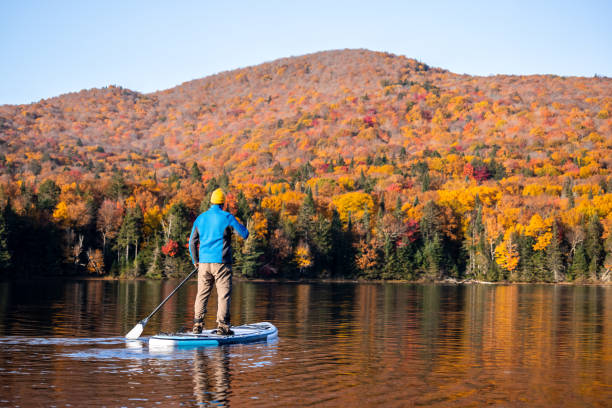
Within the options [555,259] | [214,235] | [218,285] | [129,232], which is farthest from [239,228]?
[555,259]

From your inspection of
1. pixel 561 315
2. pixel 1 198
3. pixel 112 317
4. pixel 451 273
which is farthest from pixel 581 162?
pixel 112 317

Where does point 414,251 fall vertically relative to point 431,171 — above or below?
below

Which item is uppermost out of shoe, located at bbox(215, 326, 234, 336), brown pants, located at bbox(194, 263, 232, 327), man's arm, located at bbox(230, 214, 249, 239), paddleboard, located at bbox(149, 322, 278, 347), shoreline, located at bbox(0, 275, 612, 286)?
man's arm, located at bbox(230, 214, 249, 239)

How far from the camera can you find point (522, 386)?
1295 centimetres

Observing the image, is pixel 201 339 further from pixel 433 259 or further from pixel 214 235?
pixel 433 259

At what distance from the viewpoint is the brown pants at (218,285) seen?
687 inches

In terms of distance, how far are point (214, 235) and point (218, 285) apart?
46.3 inches

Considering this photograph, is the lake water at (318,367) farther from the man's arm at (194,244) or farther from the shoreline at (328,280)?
the shoreline at (328,280)

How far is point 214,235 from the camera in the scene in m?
17.4

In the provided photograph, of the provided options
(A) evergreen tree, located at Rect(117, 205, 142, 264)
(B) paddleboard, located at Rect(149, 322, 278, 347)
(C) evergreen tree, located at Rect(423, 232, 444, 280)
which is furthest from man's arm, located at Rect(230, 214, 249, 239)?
(C) evergreen tree, located at Rect(423, 232, 444, 280)

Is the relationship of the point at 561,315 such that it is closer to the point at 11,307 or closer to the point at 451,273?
the point at 11,307

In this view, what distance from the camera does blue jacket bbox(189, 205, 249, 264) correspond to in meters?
17.4

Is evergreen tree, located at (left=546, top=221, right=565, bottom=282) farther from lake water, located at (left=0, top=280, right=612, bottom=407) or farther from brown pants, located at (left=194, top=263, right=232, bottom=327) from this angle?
brown pants, located at (left=194, top=263, right=232, bottom=327)

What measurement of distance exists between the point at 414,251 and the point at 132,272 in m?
41.1
